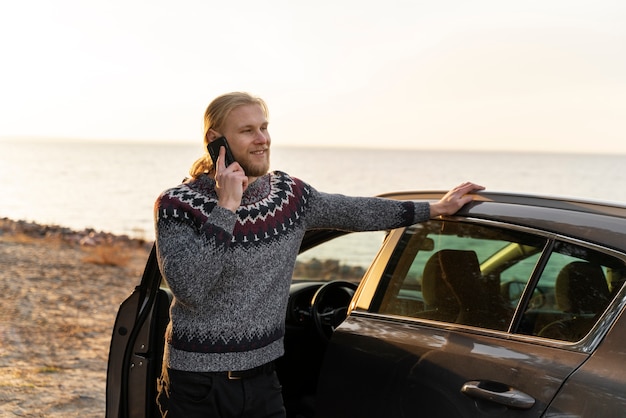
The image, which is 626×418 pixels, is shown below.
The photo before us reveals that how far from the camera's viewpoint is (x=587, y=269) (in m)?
2.66

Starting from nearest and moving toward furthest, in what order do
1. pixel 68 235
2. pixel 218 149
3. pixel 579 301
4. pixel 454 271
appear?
pixel 579 301, pixel 218 149, pixel 454 271, pixel 68 235

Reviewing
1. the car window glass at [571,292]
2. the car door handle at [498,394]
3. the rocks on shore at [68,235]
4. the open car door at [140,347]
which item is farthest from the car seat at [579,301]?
the rocks on shore at [68,235]

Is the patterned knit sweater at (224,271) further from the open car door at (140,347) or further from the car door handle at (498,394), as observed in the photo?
the car door handle at (498,394)

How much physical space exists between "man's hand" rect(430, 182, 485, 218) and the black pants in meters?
0.93

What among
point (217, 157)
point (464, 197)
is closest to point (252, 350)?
point (217, 157)

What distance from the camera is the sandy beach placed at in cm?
603

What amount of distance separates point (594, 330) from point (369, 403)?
0.93 m

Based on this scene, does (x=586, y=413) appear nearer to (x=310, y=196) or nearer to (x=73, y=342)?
(x=310, y=196)

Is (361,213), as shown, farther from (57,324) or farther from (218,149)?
(57,324)

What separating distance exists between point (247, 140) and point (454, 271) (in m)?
0.97

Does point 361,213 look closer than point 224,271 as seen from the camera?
No

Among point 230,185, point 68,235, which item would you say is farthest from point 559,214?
point 68,235

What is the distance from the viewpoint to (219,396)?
9.52 ft

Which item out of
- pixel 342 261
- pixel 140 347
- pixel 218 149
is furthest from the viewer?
pixel 342 261
